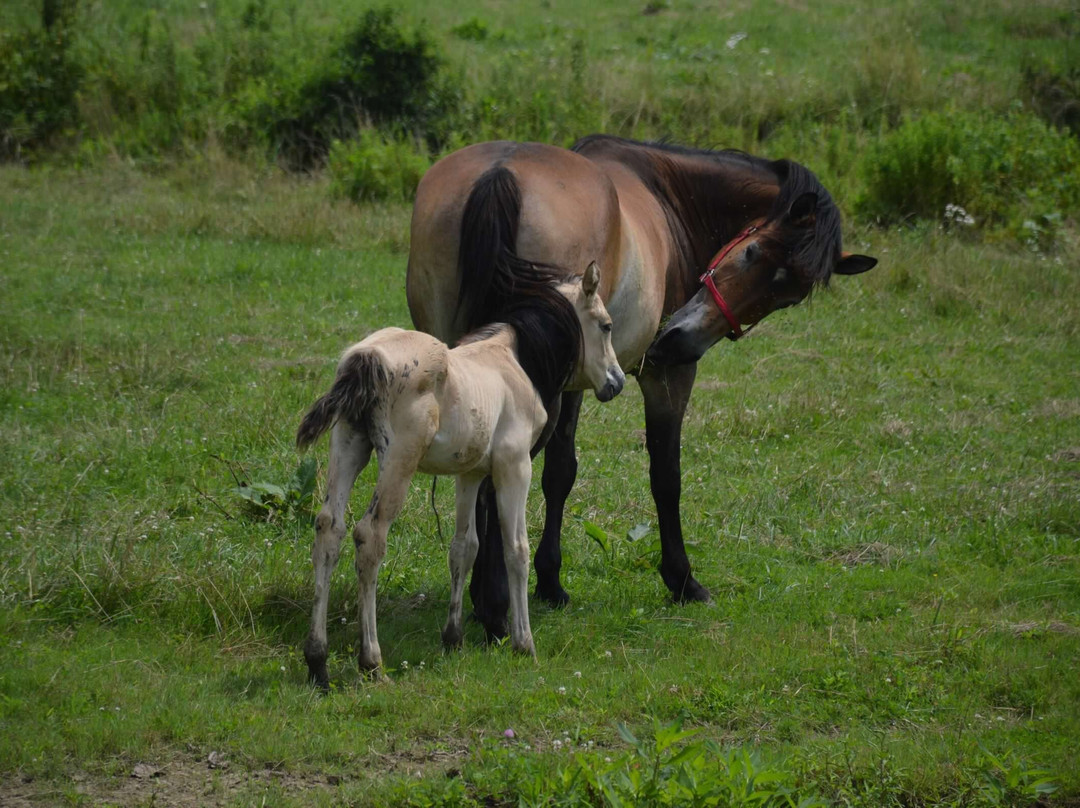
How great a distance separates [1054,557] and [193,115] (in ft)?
39.9

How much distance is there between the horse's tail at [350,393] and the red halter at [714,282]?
2403mm

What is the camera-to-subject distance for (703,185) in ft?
21.9

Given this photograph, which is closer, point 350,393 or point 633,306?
point 350,393

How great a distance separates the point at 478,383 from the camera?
185 inches

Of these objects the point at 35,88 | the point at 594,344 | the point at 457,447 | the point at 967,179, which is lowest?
the point at 967,179

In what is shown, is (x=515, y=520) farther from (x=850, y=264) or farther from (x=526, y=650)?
(x=850, y=264)

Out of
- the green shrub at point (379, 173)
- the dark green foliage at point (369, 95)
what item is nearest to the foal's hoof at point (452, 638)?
the green shrub at point (379, 173)

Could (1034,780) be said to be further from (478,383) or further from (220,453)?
(220,453)

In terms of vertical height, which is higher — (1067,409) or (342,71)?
(342,71)

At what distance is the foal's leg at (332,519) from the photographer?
4.38m

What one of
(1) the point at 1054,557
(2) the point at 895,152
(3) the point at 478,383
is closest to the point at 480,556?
(3) the point at 478,383

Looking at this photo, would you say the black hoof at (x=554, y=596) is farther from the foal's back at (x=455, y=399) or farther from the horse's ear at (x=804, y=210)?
the horse's ear at (x=804, y=210)

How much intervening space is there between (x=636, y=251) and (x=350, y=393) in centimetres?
200

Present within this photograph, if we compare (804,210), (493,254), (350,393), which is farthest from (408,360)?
(804,210)
